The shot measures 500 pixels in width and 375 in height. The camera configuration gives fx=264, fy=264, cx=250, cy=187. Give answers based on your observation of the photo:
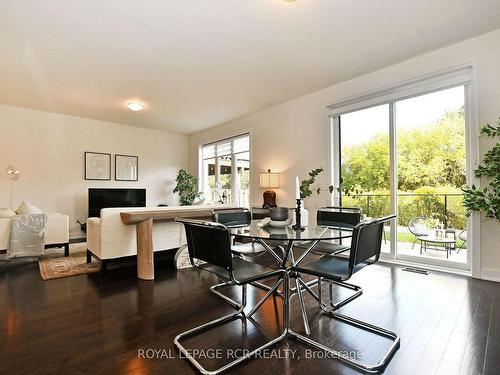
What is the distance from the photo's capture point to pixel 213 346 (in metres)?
1.73

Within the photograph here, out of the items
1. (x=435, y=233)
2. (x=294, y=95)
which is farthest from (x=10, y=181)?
(x=435, y=233)

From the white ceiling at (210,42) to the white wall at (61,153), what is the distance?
953 millimetres

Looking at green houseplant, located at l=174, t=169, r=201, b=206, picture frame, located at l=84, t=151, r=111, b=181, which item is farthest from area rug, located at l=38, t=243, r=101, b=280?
green houseplant, located at l=174, t=169, r=201, b=206

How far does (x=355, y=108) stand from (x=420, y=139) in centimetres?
103

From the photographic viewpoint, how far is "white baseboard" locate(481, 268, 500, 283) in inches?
113

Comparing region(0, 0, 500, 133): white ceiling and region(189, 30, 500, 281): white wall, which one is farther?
region(189, 30, 500, 281): white wall

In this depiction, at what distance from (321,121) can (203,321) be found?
3.65 m

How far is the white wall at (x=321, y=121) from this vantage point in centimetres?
294

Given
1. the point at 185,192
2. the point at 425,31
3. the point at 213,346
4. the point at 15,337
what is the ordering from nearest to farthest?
1. the point at 213,346
2. the point at 15,337
3. the point at 425,31
4. the point at 185,192

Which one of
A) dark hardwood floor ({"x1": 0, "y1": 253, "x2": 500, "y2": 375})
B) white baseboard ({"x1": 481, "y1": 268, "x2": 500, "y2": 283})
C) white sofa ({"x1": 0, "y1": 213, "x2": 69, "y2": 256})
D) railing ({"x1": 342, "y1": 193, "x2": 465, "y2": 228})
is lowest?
dark hardwood floor ({"x1": 0, "y1": 253, "x2": 500, "y2": 375})

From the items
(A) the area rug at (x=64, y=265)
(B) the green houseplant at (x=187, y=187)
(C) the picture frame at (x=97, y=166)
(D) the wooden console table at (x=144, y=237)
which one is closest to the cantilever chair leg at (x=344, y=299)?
(D) the wooden console table at (x=144, y=237)

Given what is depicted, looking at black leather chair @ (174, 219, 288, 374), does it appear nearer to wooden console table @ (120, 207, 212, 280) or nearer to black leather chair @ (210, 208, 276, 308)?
black leather chair @ (210, 208, 276, 308)

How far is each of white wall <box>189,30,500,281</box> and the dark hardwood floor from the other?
1233 millimetres

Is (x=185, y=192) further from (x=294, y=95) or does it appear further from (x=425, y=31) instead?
(x=425, y=31)
